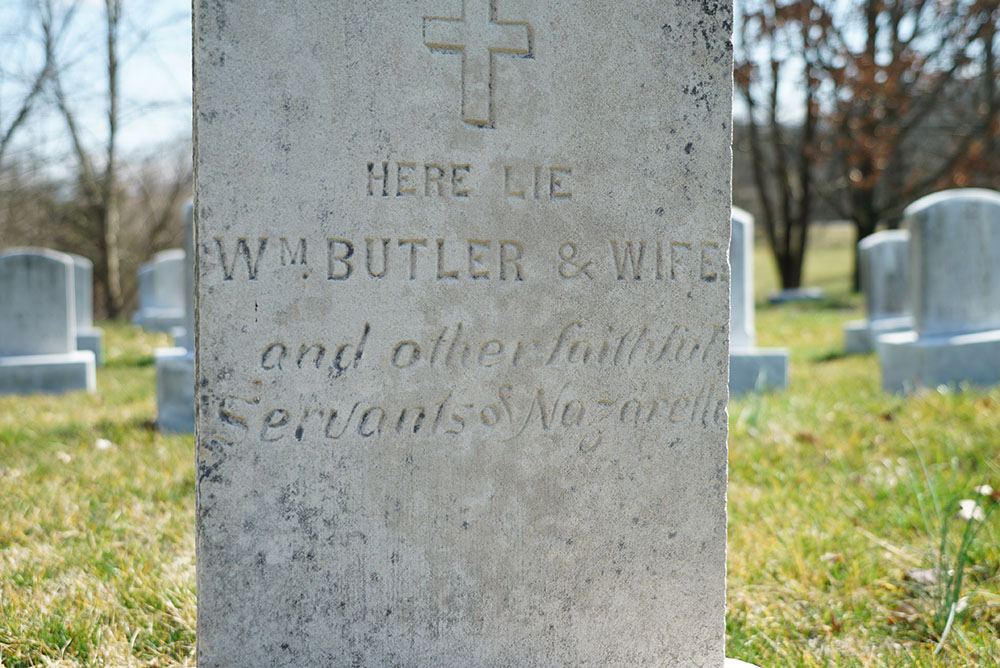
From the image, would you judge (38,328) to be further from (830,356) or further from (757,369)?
(830,356)

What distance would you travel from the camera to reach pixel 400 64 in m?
1.91

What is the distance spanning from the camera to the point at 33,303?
26.3 ft

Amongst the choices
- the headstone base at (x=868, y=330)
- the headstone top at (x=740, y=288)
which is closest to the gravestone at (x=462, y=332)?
the headstone top at (x=740, y=288)

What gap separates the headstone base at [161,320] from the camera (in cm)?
1298

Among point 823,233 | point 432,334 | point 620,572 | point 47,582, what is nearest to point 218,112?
point 432,334

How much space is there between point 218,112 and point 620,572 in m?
1.43

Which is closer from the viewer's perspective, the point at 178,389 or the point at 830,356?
the point at 178,389

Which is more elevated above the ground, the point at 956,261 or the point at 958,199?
the point at 958,199

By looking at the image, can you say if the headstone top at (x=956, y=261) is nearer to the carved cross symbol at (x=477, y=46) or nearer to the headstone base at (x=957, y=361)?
the headstone base at (x=957, y=361)

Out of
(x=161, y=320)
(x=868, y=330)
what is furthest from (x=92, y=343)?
(x=868, y=330)

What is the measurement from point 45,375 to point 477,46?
723 centimetres

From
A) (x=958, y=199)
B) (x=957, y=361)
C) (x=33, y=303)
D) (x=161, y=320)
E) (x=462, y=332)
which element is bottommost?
(x=957, y=361)

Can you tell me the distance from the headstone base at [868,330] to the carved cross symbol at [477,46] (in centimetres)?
840

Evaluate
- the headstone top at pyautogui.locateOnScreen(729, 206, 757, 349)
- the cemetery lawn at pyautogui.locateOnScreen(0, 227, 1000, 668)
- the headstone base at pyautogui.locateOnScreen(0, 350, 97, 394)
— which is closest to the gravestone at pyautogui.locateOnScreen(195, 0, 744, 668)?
the cemetery lawn at pyautogui.locateOnScreen(0, 227, 1000, 668)
